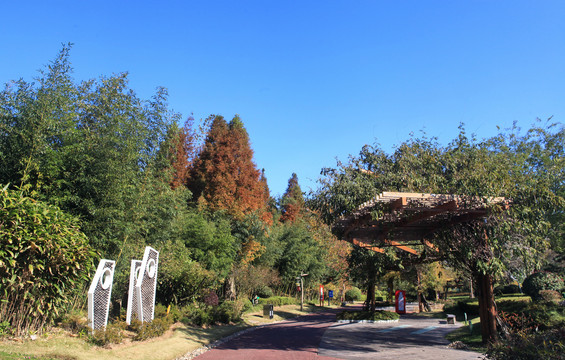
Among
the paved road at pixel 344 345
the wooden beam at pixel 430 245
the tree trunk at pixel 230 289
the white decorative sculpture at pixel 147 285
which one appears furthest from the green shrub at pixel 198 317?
the wooden beam at pixel 430 245

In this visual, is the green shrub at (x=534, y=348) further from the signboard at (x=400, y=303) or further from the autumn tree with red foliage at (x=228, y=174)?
the autumn tree with red foliage at (x=228, y=174)

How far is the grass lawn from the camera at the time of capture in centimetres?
654

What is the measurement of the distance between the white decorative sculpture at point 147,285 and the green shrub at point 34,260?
2221 mm

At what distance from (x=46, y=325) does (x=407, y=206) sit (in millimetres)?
8070

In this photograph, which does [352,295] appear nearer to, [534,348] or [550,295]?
[550,295]

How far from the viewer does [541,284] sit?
1366 cm

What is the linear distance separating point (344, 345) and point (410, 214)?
4.42 metres

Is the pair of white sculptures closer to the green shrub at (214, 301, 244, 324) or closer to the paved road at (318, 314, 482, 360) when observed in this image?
the green shrub at (214, 301, 244, 324)

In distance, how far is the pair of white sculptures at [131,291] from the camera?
28.4ft

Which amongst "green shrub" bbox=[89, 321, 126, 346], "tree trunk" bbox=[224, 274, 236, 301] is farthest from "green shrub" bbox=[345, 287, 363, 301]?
"green shrub" bbox=[89, 321, 126, 346]

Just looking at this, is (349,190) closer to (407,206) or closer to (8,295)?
(407,206)

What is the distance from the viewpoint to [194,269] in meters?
14.3

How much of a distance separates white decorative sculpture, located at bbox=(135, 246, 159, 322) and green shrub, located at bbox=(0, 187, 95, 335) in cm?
222

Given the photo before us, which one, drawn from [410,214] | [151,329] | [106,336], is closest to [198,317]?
[151,329]
